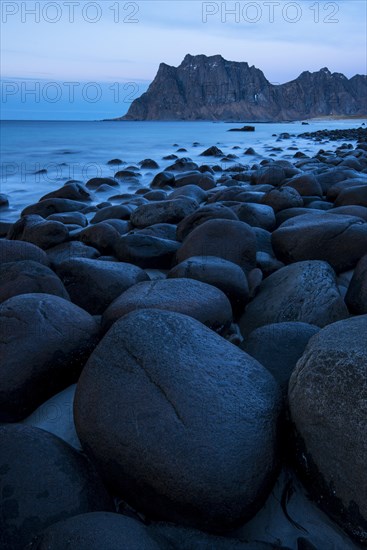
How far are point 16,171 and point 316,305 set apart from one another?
1234cm

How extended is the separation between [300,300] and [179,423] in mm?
1438

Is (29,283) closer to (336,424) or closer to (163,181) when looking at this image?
(336,424)

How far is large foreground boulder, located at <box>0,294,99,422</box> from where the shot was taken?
2.23m

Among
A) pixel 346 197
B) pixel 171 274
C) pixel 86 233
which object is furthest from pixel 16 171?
pixel 171 274

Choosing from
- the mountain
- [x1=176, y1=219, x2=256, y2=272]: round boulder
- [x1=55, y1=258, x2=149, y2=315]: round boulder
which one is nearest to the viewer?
[x1=55, y1=258, x2=149, y2=315]: round boulder

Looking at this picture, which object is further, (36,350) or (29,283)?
(29,283)

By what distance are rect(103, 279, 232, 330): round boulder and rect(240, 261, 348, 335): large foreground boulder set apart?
0.32m

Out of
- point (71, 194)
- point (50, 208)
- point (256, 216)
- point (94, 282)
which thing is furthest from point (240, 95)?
point (94, 282)

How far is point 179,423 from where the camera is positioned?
1.64 metres

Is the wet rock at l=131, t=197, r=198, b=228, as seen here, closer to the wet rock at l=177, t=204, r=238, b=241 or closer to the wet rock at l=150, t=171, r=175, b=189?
the wet rock at l=177, t=204, r=238, b=241

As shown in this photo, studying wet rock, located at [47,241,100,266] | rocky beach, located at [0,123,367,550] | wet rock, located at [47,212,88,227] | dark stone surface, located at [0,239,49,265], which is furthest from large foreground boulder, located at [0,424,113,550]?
wet rock, located at [47,212,88,227]

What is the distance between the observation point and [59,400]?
2322mm

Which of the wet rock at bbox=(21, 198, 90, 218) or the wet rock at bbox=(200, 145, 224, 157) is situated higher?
the wet rock at bbox=(200, 145, 224, 157)

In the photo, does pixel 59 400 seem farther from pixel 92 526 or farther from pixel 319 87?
pixel 319 87
